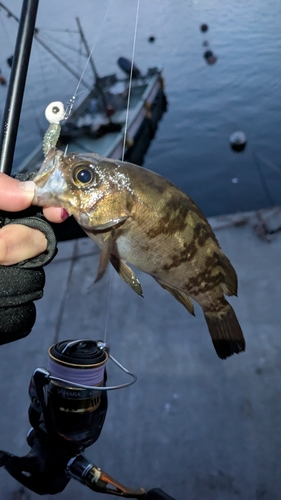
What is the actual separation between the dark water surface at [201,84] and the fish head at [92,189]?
4.92m

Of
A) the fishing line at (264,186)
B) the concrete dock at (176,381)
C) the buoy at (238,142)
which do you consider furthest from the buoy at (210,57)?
the concrete dock at (176,381)

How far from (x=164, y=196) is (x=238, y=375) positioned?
263 cm

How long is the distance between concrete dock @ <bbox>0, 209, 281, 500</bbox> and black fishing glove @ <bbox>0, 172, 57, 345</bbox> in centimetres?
205

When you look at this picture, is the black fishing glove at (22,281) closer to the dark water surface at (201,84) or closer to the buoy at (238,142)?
the dark water surface at (201,84)

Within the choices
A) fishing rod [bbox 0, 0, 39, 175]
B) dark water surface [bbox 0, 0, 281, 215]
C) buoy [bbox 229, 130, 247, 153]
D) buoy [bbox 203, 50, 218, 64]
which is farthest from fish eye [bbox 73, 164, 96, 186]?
buoy [bbox 203, 50, 218, 64]

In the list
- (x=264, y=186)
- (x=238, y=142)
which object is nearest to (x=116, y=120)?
(x=238, y=142)

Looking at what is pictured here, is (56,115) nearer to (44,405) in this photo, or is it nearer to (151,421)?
(44,405)

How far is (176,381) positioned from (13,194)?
2.92 metres

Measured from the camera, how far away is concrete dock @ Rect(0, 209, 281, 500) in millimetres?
3295

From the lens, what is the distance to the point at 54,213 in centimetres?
189

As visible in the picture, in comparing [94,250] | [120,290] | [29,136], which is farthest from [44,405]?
[29,136]

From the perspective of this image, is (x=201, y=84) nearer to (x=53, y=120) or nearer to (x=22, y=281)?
(x=53, y=120)

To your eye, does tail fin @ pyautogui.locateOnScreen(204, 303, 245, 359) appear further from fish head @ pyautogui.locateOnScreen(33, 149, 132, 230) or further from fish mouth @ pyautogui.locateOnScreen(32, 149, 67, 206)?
fish mouth @ pyautogui.locateOnScreen(32, 149, 67, 206)

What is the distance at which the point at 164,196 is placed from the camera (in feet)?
6.17
